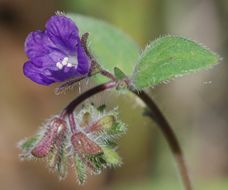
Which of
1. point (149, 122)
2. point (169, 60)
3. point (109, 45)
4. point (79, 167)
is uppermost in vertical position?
point (149, 122)

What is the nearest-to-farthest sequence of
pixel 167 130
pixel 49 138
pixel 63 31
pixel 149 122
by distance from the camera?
1. pixel 63 31
2. pixel 49 138
3. pixel 167 130
4. pixel 149 122

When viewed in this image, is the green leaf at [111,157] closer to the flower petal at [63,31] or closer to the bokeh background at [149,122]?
the flower petal at [63,31]

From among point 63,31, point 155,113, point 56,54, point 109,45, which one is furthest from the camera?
point 109,45

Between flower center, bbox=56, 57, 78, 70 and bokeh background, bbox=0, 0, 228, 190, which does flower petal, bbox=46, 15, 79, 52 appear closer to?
flower center, bbox=56, 57, 78, 70

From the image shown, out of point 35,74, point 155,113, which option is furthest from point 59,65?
point 155,113

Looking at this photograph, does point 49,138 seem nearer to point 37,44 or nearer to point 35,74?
point 35,74

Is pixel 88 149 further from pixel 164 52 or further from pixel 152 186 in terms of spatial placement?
pixel 152 186
